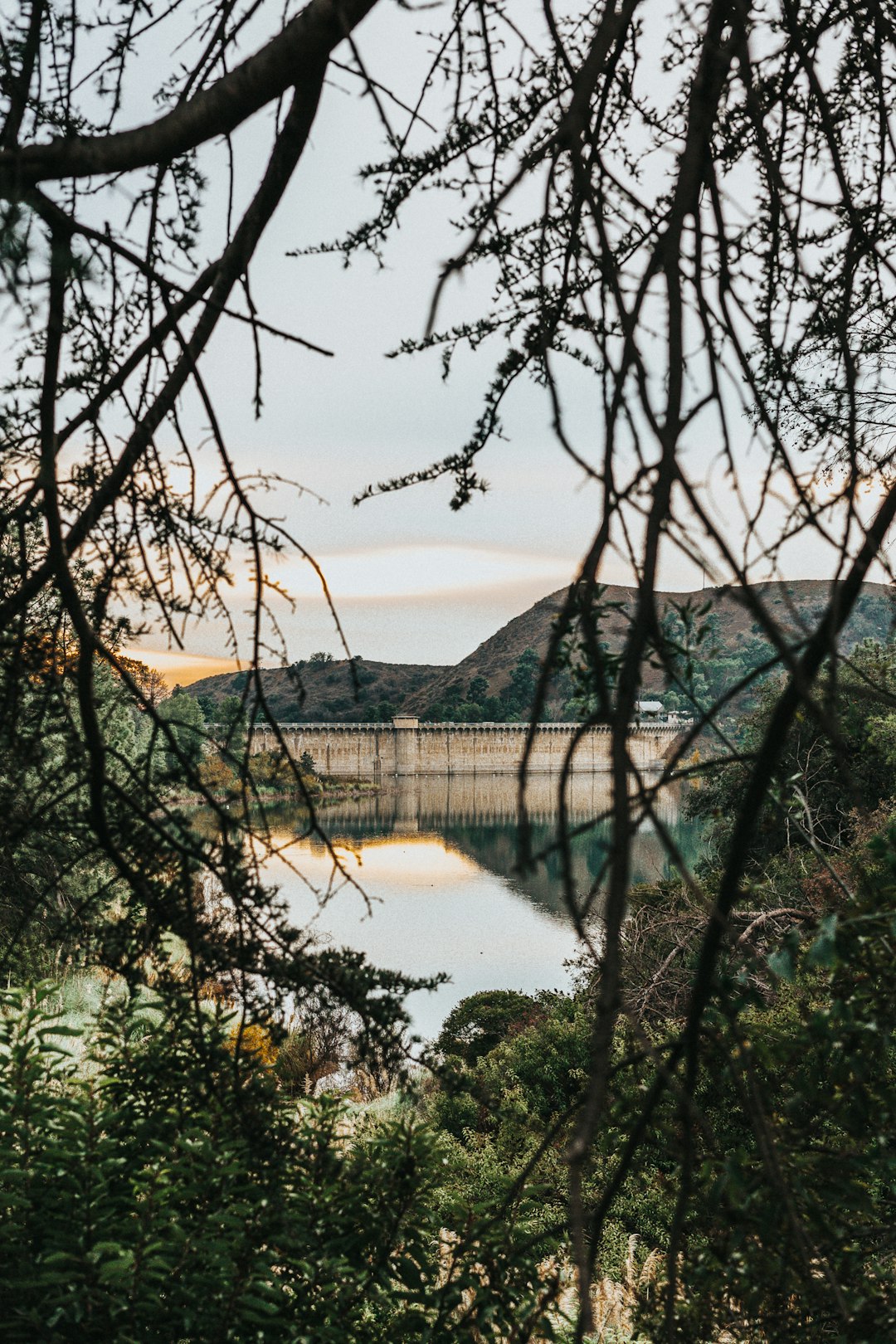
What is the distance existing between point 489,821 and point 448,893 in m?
14.8

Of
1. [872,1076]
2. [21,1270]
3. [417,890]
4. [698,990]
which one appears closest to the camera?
A: [698,990]

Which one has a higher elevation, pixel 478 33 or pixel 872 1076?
pixel 478 33

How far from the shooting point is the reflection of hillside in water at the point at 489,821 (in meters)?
23.9

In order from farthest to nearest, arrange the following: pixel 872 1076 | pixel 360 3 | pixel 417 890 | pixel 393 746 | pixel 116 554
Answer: pixel 393 746 → pixel 417 890 → pixel 872 1076 → pixel 116 554 → pixel 360 3

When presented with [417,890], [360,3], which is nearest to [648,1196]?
[360,3]

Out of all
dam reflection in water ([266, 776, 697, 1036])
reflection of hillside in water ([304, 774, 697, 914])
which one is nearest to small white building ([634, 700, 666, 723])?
dam reflection in water ([266, 776, 697, 1036])

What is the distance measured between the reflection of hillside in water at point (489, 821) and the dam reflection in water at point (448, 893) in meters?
0.09

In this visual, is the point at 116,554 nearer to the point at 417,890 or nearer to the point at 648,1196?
the point at 648,1196

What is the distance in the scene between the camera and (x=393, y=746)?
154 ft

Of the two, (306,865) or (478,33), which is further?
(306,865)

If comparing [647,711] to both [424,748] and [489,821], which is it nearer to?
[489,821]

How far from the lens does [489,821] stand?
36750 mm

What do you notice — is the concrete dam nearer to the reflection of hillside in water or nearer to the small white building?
the reflection of hillside in water

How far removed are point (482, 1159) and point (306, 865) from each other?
18.0 meters
